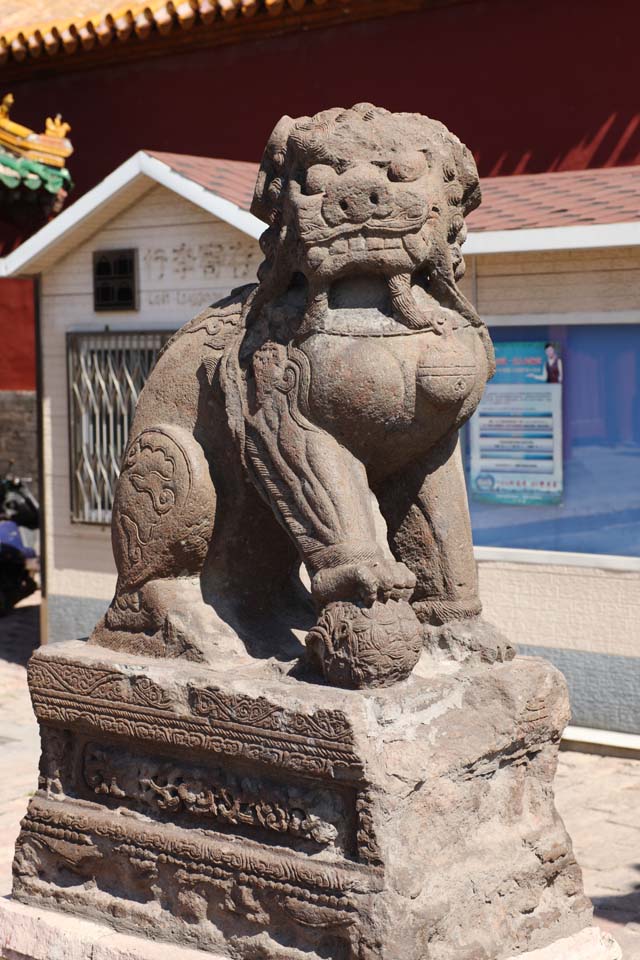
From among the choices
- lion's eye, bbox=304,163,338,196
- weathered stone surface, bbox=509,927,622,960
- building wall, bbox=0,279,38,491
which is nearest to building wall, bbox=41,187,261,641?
building wall, bbox=0,279,38,491

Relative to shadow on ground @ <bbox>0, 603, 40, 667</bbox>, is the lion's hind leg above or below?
above

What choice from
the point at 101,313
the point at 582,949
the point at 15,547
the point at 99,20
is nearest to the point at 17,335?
the point at 99,20

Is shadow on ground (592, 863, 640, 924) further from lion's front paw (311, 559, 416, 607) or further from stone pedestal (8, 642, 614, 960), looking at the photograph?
lion's front paw (311, 559, 416, 607)

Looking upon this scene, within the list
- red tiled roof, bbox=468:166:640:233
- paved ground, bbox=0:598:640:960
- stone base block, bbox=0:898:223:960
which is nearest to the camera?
stone base block, bbox=0:898:223:960

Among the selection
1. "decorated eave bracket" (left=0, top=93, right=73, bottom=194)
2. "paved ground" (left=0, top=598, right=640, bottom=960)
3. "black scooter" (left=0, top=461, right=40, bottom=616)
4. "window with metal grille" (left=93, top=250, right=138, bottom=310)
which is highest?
"decorated eave bracket" (left=0, top=93, right=73, bottom=194)

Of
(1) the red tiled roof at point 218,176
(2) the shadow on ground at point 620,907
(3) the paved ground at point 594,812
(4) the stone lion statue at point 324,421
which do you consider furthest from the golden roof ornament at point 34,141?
(2) the shadow on ground at point 620,907

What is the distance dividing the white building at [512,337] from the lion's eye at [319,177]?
3382 millimetres

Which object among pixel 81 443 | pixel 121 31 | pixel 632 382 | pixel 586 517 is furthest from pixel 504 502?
pixel 121 31

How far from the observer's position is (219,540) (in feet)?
13.3

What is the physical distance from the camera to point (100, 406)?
887 cm

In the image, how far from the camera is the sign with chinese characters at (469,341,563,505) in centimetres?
741

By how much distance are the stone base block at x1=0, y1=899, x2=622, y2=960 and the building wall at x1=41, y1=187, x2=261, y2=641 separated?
15.1 feet

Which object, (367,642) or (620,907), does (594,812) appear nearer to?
(620,907)

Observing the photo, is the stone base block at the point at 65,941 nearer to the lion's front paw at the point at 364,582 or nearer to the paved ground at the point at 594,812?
the lion's front paw at the point at 364,582
